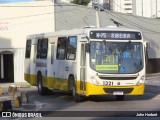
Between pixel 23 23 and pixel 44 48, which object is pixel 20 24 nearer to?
pixel 23 23

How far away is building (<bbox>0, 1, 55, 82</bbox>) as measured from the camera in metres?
38.4

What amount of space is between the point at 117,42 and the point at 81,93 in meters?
2.47

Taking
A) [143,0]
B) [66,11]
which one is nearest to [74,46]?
[66,11]

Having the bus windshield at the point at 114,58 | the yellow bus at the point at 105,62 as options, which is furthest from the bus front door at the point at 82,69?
the bus windshield at the point at 114,58

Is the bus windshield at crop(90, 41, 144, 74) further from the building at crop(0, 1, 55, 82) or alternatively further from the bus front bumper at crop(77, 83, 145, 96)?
the building at crop(0, 1, 55, 82)

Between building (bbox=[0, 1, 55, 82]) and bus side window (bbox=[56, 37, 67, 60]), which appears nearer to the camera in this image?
bus side window (bbox=[56, 37, 67, 60])

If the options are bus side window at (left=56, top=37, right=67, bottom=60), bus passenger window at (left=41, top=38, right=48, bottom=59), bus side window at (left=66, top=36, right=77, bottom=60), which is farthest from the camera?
bus passenger window at (left=41, top=38, right=48, bottom=59)

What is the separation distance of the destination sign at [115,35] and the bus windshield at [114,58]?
0.68 feet

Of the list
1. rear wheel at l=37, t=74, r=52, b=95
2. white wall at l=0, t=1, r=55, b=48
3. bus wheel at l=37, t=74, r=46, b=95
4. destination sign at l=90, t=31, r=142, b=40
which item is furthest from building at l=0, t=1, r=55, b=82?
destination sign at l=90, t=31, r=142, b=40

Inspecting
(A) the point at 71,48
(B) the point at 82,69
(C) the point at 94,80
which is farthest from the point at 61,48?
(C) the point at 94,80

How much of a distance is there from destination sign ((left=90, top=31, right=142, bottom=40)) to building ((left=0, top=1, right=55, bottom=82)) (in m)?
19.4

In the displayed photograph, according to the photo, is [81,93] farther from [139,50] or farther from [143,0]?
[143,0]

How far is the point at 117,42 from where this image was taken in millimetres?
18875

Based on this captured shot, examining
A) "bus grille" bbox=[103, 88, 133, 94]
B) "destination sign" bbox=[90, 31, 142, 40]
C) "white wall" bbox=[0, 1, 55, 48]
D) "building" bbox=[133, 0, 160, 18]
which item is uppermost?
"building" bbox=[133, 0, 160, 18]
